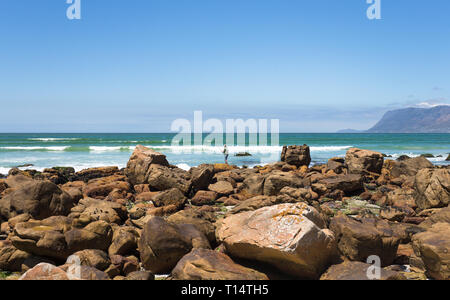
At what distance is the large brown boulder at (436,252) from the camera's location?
600 cm

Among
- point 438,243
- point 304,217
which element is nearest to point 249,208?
point 304,217

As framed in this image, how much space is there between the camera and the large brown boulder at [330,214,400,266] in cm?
686

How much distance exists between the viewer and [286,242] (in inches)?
215

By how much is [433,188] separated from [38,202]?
39.4 ft

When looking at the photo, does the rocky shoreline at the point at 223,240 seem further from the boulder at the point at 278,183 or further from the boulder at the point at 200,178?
the boulder at the point at 200,178

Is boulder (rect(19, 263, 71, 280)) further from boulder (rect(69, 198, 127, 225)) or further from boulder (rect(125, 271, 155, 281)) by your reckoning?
boulder (rect(69, 198, 127, 225))

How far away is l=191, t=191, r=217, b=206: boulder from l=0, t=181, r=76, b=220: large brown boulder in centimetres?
466

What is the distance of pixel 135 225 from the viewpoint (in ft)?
30.5

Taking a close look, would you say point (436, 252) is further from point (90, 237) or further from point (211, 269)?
point (90, 237)

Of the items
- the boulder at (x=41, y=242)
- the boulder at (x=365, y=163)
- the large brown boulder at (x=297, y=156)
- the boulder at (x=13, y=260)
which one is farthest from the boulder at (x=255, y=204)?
the large brown boulder at (x=297, y=156)

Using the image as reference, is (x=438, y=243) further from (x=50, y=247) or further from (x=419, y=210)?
(x=50, y=247)

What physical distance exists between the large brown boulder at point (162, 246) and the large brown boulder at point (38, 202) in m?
3.94

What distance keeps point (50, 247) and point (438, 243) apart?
23.4ft

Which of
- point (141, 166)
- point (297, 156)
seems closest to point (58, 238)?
point (141, 166)
